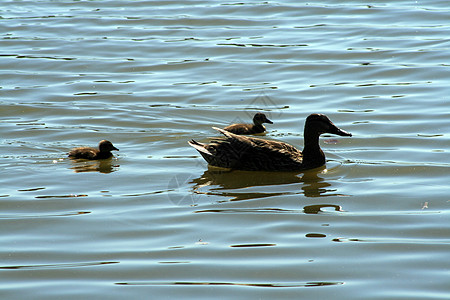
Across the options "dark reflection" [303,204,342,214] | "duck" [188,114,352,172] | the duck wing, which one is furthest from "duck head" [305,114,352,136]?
"dark reflection" [303,204,342,214]

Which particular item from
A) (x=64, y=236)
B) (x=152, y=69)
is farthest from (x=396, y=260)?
(x=152, y=69)

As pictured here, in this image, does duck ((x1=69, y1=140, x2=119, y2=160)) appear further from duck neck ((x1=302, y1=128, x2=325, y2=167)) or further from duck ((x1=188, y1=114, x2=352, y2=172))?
duck neck ((x1=302, y1=128, x2=325, y2=167))

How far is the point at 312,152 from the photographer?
779cm

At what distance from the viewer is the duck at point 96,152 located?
8078 mm

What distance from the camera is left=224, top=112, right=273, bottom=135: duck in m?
9.30

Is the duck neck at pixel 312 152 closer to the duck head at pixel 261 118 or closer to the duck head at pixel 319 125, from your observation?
the duck head at pixel 319 125

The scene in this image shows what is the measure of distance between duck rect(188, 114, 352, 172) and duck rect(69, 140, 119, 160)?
91cm

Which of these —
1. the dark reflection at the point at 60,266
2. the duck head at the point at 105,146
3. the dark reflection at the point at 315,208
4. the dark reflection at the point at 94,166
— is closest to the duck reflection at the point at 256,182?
the dark reflection at the point at 315,208

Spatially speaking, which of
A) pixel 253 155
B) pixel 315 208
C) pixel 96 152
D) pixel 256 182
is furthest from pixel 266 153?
pixel 96 152

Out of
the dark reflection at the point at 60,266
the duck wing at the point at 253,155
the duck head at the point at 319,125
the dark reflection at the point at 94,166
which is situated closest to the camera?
the dark reflection at the point at 60,266

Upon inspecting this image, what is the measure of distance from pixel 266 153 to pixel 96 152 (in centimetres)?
177

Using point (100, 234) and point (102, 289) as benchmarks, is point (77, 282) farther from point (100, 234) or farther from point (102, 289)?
point (100, 234)

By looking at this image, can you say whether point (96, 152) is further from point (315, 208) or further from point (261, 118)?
point (315, 208)

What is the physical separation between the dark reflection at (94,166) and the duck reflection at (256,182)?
94 cm
